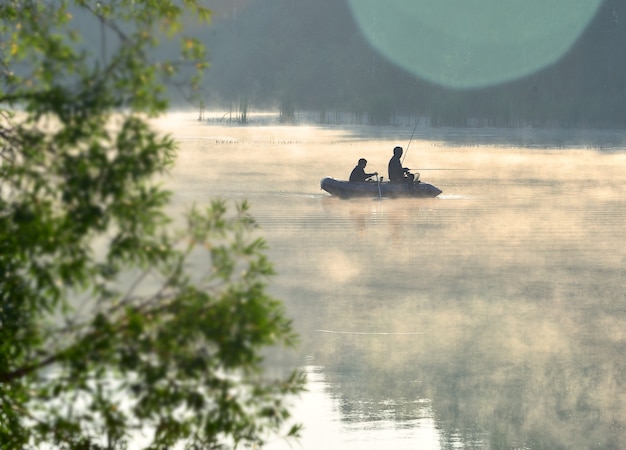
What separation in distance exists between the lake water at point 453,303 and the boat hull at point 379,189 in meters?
0.34

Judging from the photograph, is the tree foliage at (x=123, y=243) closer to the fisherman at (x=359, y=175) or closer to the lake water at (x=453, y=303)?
the lake water at (x=453, y=303)

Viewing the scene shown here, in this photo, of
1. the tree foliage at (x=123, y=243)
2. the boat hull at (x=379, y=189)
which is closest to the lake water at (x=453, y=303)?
the boat hull at (x=379, y=189)

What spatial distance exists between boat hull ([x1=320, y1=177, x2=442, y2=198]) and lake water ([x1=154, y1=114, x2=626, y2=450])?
13.3 inches

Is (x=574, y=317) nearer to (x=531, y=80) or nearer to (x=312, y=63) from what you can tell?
(x=531, y=80)

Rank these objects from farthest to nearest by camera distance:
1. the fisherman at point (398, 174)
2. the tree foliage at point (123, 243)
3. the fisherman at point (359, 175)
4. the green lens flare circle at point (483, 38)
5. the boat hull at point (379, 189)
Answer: the green lens flare circle at point (483, 38), the boat hull at point (379, 189), the fisherman at point (359, 175), the fisherman at point (398, 174), the tree foliage at point (123, 243)

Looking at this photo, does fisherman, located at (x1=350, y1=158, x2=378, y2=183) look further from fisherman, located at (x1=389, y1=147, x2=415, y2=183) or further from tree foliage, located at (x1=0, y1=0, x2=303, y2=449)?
tree foliage, located at (x1=0, y1=0, x2=303, y2=449)

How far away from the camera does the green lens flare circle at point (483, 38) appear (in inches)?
2689

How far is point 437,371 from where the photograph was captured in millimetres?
12297

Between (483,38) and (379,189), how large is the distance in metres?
47.4

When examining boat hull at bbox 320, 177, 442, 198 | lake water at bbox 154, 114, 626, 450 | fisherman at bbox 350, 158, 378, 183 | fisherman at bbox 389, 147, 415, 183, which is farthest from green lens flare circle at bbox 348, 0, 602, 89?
fisherman at bbox 389, 147, 415, 183

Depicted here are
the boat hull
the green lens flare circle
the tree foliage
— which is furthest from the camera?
the green lens flare circle

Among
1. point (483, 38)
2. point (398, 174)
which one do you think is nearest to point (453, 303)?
point (398, 174)

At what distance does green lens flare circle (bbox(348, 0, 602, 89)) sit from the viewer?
2689 inches

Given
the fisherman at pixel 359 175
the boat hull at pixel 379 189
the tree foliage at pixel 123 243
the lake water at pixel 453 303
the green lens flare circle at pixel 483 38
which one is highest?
the green lens flare circle at pixel 483 38
